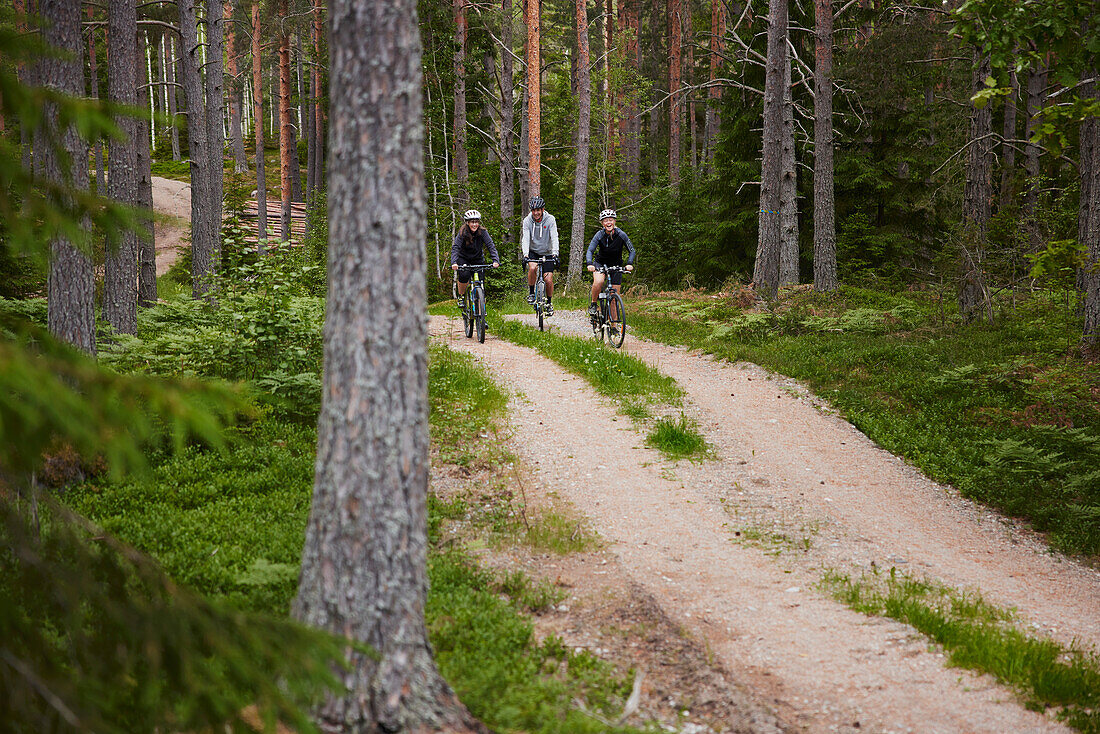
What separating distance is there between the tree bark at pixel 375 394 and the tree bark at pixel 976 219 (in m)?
14.1

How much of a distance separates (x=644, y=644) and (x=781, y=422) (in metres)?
5.78

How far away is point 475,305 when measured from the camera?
1415 centimetres

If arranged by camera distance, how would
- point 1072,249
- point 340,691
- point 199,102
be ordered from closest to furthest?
point 340,691, point 1072,249, point 199,102

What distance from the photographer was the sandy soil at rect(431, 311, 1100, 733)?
14.7 feet

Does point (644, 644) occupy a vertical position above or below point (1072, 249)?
below

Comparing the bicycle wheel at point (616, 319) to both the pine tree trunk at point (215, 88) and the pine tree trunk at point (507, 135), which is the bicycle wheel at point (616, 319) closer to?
the pine tree trunk at point (215, 88)

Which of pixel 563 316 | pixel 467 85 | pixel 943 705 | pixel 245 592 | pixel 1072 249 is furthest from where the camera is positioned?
pixel 467 85

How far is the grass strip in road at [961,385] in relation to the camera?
8109 millimetres

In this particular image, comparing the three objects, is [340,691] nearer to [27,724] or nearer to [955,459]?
[27,724]

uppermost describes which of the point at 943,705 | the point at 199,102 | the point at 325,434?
the point at 199,102

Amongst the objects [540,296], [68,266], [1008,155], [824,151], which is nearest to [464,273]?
[540,296]

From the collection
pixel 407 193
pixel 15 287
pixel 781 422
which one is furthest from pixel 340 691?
pixel 15 287

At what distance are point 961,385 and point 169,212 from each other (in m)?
34.2

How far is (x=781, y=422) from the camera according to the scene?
395 inches
